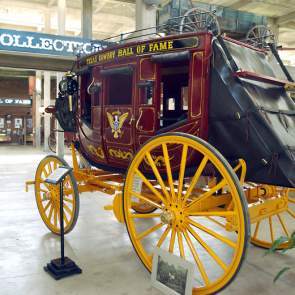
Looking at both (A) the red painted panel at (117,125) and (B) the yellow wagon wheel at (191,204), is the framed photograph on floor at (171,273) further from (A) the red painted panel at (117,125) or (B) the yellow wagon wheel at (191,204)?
(A) the red painted panel at (117,125)

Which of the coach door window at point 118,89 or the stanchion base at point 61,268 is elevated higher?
the coach door window at point 118,89

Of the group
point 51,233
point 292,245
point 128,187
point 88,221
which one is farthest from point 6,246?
point 292,245

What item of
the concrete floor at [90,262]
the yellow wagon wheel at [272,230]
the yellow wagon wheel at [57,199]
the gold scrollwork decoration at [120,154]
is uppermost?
the gold scrollwork decoration at [120,154]

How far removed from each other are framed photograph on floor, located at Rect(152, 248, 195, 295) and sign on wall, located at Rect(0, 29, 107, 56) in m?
6.64

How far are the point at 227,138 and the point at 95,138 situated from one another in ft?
5.05

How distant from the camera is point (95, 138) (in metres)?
3.74

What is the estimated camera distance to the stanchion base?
117 inches

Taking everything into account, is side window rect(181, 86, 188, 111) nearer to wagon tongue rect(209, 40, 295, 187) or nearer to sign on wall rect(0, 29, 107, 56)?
wagon tongue rect(209, 40, 295, 187)

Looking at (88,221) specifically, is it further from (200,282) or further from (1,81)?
(1,81)

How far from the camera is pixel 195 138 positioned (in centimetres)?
236

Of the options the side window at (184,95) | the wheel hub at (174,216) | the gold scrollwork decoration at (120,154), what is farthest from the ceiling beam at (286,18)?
the wheel hub at (174,216)

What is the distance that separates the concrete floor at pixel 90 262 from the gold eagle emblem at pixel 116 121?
1.23 metres

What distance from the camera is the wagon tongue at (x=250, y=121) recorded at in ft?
8.31

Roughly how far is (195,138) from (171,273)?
0.96 metres
